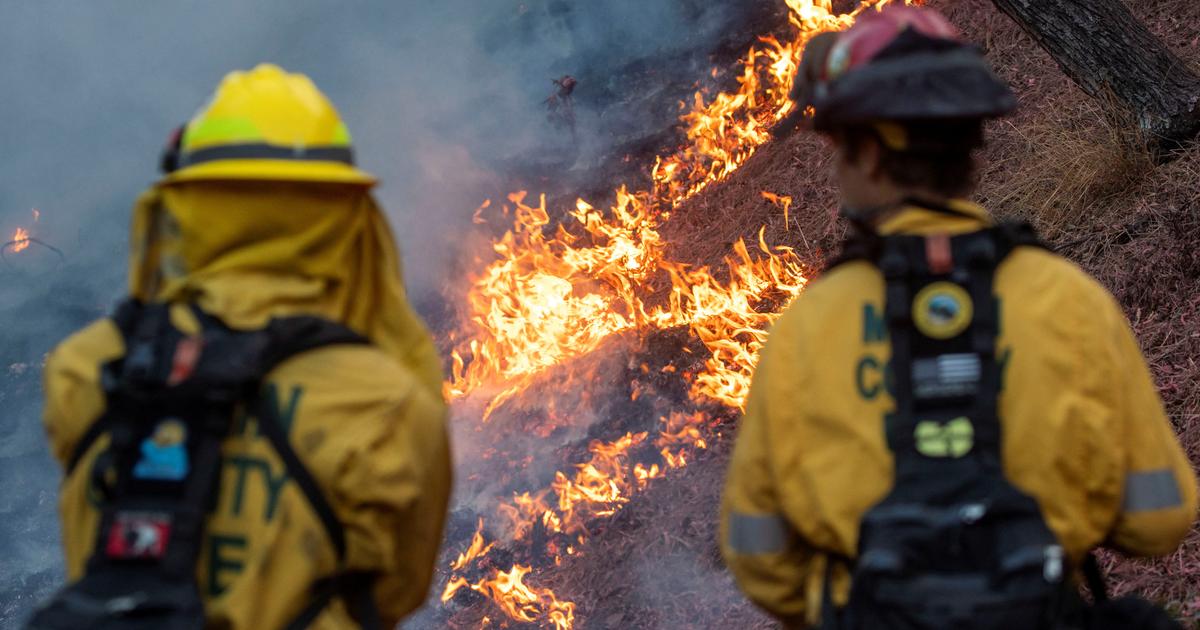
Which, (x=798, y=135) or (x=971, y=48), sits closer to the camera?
(x=971, y=48)

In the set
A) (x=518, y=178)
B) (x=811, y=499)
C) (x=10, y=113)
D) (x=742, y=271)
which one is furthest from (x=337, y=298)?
(x=10, y=113)

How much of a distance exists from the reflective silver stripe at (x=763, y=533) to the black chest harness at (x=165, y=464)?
0.75 m

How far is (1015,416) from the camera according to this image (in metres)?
1.91

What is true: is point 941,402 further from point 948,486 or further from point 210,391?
point 210,391

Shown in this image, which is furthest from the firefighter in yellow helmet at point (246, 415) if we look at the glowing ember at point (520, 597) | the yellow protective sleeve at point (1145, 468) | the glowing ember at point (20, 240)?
the glowing ember at point (20, 240)

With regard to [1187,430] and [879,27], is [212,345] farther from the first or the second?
[1187,430]

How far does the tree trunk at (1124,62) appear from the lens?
5.62 meters

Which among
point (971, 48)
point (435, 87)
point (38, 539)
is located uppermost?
point (971, 48)

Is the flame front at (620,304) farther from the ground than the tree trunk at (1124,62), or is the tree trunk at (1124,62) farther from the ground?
the tree trunk at (1124,62)

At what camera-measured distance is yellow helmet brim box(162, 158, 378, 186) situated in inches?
79.7

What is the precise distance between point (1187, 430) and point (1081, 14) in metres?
2.35

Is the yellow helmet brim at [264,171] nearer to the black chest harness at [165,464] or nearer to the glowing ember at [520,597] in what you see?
the black chest harness at [165,464]

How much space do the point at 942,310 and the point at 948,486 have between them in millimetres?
301

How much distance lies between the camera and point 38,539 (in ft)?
23.2
